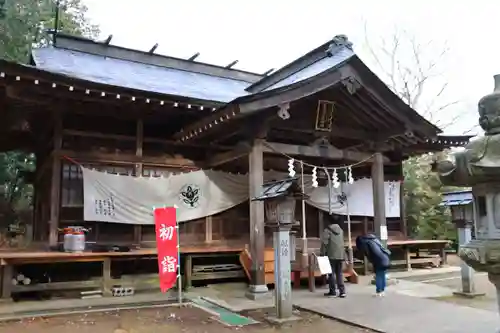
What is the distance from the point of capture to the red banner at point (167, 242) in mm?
7047

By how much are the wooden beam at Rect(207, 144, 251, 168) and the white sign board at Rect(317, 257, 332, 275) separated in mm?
2464

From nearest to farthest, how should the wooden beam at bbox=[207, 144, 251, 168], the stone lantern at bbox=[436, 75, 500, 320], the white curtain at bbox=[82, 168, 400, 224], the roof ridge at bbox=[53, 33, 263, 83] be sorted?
the stone lantern at bbox=[436, 75, 500, 320] < the wooden beam at bbox=[207, 144, 251, 168] < the white curtain at bbox=[82, 168, 400, 224] < the roof ridge at bbox=[53, 33, 263, 83]

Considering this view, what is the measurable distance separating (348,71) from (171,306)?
5.41 metres

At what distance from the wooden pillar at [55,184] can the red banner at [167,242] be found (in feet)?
7.97

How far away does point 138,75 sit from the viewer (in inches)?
462

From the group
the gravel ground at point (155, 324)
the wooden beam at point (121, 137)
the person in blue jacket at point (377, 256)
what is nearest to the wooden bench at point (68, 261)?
the gravel ground at point (155, 324)

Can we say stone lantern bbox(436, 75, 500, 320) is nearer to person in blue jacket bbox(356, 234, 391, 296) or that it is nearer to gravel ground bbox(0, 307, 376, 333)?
gravel ground bbox(0, 307, 376, 333)

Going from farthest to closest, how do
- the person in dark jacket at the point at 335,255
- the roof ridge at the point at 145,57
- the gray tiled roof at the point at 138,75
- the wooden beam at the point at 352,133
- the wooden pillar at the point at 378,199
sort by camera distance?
the roof ridge at the point at 145,57, the gray tiled roof at the point at 138,75, the wooden pillar at the point at 378,199, the wooden beam at the point at 352,133, the person in dark jacket at the point at 335,255

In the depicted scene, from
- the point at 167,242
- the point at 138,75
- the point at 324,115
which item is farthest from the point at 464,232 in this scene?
the point at 138,75

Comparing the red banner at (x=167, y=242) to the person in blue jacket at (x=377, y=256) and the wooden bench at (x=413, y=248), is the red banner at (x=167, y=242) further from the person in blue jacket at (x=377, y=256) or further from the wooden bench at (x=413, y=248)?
the wooden bench at (x=413, y=248)

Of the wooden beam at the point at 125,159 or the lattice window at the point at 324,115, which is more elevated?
the lattice window at the point at 324,115

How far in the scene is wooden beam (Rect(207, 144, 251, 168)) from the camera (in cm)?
823

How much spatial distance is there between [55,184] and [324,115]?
5.57 meters

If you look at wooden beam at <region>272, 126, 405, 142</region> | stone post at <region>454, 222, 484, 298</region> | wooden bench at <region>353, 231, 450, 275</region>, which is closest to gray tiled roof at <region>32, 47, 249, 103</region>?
wooden beam at <region>272, 126, 405, 142</region>
